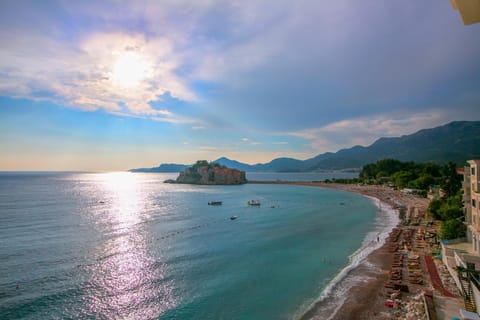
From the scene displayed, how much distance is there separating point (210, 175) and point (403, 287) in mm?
156019

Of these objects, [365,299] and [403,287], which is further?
[403,287]

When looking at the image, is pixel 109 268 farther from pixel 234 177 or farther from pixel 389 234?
pixel 234 177

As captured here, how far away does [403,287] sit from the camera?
Result: 815 inches

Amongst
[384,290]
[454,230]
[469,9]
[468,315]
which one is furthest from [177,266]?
[454,230]

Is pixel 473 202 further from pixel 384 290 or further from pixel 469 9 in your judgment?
pixel 469 9

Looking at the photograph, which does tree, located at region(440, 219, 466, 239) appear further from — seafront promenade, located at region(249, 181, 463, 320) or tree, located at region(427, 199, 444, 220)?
tree, located at region(427, 199, 444, 220)

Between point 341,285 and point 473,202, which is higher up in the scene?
point 473,202

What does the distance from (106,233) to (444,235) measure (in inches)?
1774

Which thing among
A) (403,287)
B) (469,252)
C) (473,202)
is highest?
(473,202)

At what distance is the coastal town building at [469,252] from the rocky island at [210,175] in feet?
490

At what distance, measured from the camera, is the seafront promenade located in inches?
695

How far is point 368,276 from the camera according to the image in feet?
79.2

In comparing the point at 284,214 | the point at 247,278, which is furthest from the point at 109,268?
the point at 284,214

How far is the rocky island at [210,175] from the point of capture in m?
174
